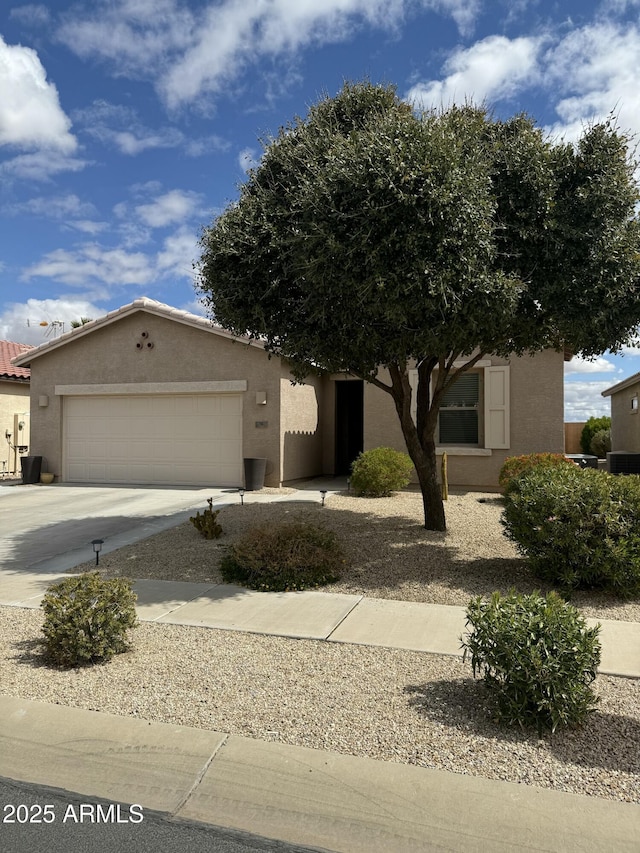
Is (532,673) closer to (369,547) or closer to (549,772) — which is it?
(549,772)

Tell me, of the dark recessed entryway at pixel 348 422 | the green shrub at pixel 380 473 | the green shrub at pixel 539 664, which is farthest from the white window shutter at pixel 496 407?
the green shrub at pixel 539 664

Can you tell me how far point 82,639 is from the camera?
4512 mm

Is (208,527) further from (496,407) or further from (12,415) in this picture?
(12,415)

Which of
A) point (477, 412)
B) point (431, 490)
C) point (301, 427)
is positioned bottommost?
point (431, 490)

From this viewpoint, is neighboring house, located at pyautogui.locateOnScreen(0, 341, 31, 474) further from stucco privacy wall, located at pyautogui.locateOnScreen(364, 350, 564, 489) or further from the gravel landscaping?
the gravel landscaping

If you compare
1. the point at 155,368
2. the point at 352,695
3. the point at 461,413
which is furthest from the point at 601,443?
the point at 352,695

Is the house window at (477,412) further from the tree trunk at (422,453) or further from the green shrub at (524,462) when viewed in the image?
the tree trunk at (422,453)

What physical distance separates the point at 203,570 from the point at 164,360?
8.71 metres

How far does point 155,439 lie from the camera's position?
15.3 meters

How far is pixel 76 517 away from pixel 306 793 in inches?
356

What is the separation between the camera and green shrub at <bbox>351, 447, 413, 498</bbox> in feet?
41.5

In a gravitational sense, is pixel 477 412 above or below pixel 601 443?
above

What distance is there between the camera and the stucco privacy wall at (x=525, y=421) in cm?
1352

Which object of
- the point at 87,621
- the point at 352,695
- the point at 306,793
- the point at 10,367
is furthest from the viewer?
the point at 10,367
